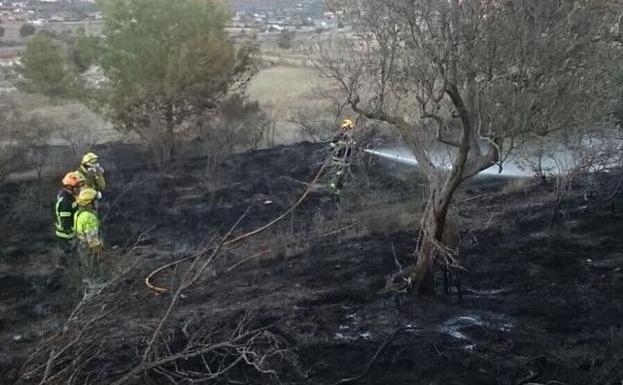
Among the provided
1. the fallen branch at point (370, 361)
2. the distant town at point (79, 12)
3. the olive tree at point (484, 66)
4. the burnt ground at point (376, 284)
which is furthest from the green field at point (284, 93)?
the fallen branch at point (370, 361)

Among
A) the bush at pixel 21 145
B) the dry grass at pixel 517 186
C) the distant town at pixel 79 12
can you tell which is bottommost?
the distant town at pixel 79 12

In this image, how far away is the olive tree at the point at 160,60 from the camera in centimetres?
1962

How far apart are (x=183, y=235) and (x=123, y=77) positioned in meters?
7.39

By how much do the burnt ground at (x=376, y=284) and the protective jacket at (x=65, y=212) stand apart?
719mm

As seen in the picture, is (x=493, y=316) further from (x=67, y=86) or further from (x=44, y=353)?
(x=67, y=86)

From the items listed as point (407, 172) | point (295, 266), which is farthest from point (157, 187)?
point (295, 266)

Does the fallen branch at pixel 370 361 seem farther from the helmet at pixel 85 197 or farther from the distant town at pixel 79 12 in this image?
the distant town at pixel 79 12

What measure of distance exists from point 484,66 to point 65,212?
6.38 m

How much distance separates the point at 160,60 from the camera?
19.7m

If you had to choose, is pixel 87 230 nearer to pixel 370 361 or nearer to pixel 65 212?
pixel 65 212

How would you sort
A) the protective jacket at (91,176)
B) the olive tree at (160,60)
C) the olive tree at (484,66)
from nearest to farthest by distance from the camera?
the olive tree at (484,66) < the protective jacket at (91,176) < the olive tree at (160,60)

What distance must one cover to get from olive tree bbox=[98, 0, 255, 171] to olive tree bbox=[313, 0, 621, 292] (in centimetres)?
1147

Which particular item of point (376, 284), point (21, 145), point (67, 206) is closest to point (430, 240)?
point (376, 284)

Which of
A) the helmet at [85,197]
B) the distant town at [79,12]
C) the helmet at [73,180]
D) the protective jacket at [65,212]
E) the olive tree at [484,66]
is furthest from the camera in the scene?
the distant town at [79,12]
